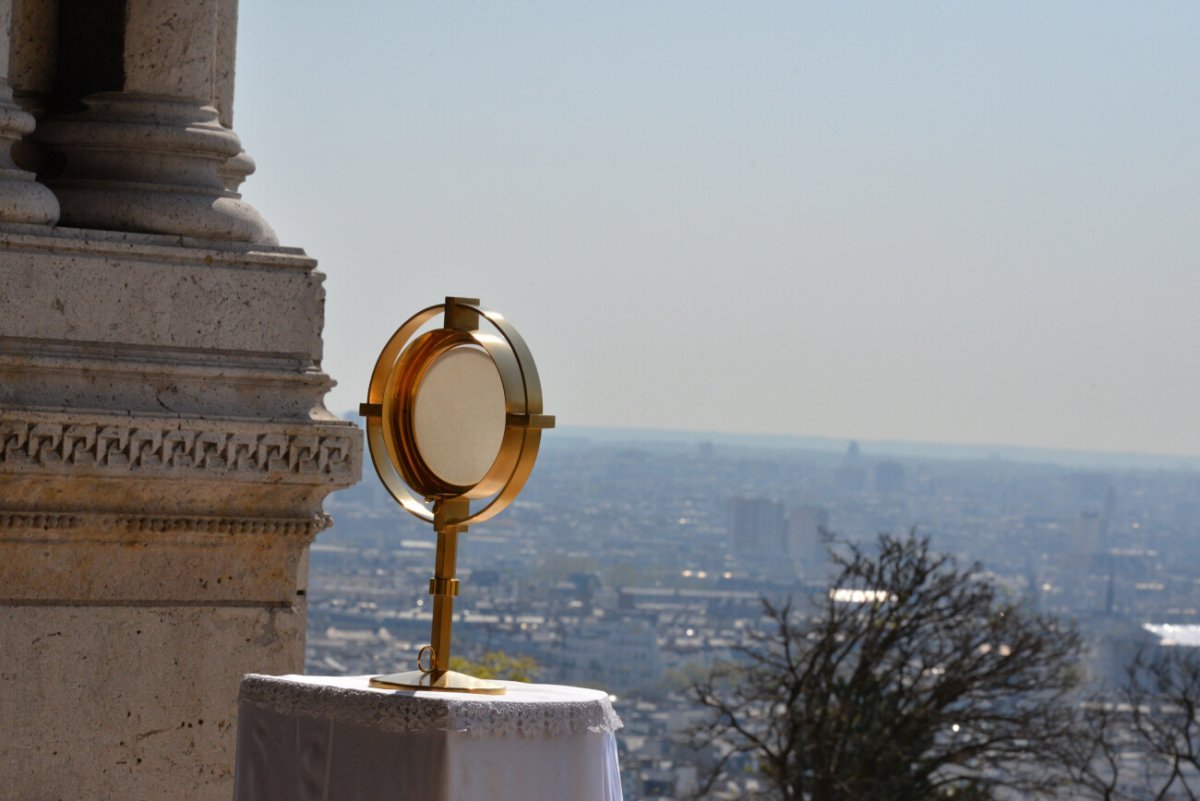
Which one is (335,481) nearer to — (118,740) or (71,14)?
(118,740)

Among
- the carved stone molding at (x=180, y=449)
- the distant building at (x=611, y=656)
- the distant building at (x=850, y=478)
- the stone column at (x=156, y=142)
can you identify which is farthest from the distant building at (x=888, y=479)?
the carved stone molding at (x=180, y=449)

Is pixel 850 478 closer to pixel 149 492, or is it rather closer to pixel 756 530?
pixel 756 530

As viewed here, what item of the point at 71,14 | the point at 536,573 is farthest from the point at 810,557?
the point at 71,14

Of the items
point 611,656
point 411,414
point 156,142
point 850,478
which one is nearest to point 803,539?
point 850,478

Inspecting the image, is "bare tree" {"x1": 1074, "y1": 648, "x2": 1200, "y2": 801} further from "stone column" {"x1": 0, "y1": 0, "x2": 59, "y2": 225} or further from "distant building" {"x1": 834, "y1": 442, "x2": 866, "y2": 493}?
"distant building" {"x1": 834, "y1": 442, "x2": 866, "y2": 493}

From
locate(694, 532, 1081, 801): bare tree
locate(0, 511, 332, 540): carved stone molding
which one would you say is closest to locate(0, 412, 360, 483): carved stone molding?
locate(0, 511, 332, 540): carved stone molding

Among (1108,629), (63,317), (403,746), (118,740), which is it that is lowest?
(1108,629)
